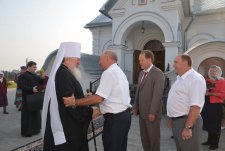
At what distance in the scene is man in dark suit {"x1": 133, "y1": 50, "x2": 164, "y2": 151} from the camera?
168 inches

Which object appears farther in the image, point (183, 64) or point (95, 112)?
point (183, 64)

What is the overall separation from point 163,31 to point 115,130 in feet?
33.7

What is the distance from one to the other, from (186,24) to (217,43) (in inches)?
220

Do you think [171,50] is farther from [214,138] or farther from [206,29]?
[214,138]

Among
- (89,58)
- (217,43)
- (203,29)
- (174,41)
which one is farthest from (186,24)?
(89,58)

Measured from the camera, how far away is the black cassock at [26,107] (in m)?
6.51

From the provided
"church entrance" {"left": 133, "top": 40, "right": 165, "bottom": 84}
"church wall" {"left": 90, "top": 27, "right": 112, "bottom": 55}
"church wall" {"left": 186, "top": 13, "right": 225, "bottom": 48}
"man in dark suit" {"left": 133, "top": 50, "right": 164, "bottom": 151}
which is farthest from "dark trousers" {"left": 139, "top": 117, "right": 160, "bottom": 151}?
"church wall" {"left": 90, "top": 27, "right": 112, "bottom": 55}

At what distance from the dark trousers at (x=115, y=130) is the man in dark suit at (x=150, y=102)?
960mm

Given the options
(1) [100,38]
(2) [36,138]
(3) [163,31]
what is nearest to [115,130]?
(2) [36,138]

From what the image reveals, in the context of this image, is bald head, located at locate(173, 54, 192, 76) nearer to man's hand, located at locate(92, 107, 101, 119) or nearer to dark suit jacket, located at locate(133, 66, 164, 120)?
dark suit jacket, located at locate(133, 66, 164, 120)

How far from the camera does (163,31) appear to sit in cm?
1277

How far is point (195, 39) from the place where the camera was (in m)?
15.7

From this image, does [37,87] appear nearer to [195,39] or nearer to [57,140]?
[57,140]

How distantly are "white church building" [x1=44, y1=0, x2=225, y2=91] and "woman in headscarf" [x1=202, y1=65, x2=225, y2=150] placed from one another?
214 inches
